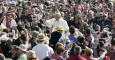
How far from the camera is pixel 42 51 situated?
1430 centimetres

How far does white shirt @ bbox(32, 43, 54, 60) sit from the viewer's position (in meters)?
14.3

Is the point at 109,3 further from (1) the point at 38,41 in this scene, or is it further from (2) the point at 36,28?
(1) the point at 38,41

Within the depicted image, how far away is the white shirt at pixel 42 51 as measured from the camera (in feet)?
46.9

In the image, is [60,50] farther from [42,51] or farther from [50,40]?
[50,40]

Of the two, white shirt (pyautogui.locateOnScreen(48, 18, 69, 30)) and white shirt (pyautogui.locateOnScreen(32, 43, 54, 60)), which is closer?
white shirt (pyautogui.locateOnScreen(32, 43, 54, 60))

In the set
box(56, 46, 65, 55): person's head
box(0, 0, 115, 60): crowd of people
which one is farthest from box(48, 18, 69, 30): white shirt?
box(56, 46, 65, 55): person's head

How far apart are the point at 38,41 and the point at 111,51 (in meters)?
1.87

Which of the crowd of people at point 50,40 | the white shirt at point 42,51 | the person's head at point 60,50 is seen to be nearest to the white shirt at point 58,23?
the crowd of people at point 50,40

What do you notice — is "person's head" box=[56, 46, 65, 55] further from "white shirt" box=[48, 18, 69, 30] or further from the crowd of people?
"white shirt" box=[48, 18, 69, 30]

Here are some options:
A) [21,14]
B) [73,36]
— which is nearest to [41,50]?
[73,36]

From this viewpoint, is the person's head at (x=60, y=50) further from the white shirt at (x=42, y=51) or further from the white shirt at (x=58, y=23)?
the white shirt at (x=58, y=23)

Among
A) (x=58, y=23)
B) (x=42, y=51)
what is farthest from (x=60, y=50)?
(x=58, y=23)

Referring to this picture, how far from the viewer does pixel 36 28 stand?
18250mm

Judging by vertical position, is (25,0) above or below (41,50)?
below
